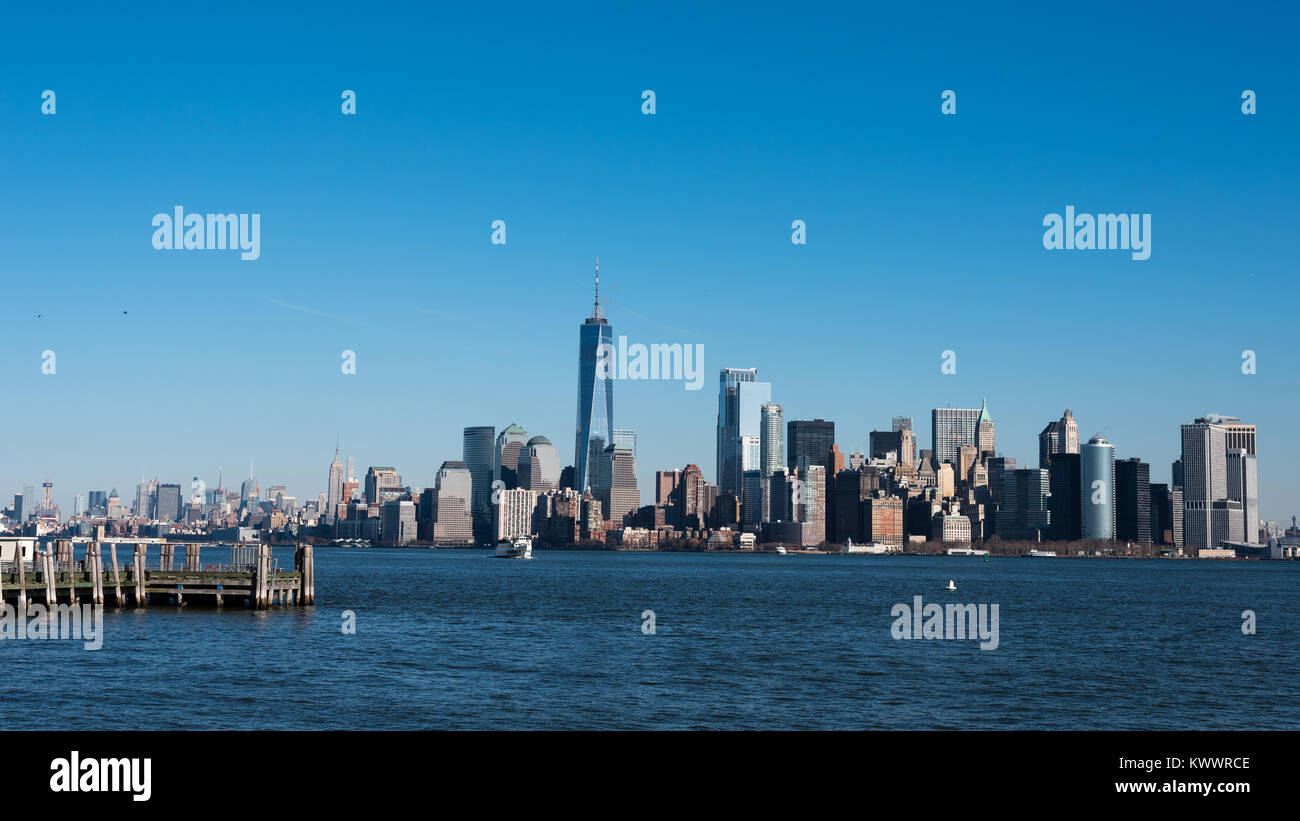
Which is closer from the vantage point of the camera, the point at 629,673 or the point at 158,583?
the point at 629,673

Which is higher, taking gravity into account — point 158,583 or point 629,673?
point 158,583

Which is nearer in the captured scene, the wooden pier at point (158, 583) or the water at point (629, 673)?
the water at point (629, 673)

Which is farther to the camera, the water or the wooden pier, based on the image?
the wooden pier
